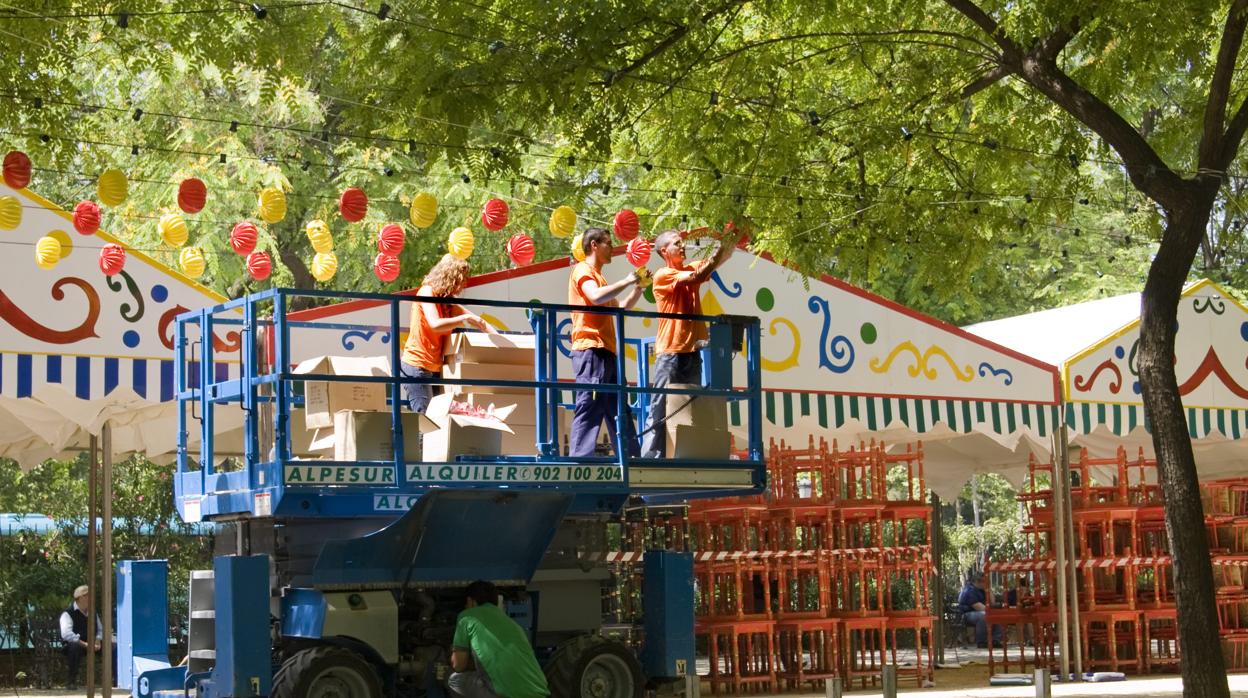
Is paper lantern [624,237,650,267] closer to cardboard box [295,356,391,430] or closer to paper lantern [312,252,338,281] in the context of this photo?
paper lantern [312,252,338,281]

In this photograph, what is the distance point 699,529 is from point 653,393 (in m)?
6.61

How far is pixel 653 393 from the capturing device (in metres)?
11.5

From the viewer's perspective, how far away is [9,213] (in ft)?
42.8

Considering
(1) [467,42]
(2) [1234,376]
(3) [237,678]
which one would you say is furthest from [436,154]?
(2) [1234,376]

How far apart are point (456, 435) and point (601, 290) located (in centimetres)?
158

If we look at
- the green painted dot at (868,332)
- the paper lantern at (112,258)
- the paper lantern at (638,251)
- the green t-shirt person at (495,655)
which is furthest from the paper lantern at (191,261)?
the green painted dot at (868,332)

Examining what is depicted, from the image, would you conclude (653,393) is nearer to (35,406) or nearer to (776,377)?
(776,377)

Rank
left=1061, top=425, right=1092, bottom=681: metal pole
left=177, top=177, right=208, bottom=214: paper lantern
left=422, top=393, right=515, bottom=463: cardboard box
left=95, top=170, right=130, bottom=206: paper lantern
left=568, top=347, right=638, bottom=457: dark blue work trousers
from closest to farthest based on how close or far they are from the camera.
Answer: left=422, top=393, right=515, bottom=463: cardboard box, left=568, top=347, right=638, bottom=457: dark blue work trousers, left=95, top=170, right=130, bottom=206: paper lantern, left=177, top=177, right=208, bottom=214: paper lantern, left=1061, top=425, right=1092, bottom=681: metal pole

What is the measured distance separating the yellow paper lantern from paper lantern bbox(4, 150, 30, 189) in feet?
2.76

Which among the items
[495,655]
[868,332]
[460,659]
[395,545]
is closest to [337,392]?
[395,545]

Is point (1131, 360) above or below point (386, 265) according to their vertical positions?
below

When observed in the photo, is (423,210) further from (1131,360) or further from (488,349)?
(1131,360)

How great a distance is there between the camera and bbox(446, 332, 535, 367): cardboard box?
1119 centimetres

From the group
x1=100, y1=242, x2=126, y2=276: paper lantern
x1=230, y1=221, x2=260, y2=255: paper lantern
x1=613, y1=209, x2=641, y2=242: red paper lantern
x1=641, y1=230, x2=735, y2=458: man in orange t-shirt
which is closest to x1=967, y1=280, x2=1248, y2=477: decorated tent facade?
x1=613, y1=209, x2=641, y2=242: red paper lantern
